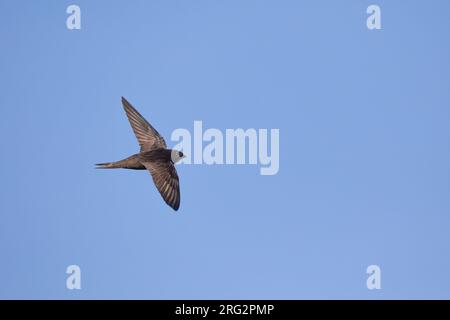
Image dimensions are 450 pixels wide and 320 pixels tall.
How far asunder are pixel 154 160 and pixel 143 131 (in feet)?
2.18

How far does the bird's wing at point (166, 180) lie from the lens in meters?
8.14

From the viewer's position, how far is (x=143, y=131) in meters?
9.09

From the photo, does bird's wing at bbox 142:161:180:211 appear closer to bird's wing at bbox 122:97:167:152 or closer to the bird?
the bird

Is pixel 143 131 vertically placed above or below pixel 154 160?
above

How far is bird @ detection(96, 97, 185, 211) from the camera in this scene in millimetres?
8250

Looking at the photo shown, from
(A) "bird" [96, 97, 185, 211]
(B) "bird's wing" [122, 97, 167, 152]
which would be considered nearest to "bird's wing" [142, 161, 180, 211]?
(A) "bird" [96, 97, 185, 211]

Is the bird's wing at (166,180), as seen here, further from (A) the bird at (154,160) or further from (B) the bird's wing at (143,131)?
(B) the bird's wing at (143,131)

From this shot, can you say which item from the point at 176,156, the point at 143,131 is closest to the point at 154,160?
the point at 176,156

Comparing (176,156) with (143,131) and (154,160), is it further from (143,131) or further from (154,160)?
(143,131)

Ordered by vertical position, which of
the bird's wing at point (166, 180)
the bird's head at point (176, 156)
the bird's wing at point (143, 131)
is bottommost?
the bird's wing at point (166, 180)

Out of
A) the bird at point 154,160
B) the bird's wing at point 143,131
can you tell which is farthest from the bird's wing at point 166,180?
the bird's wing at point 143,131
